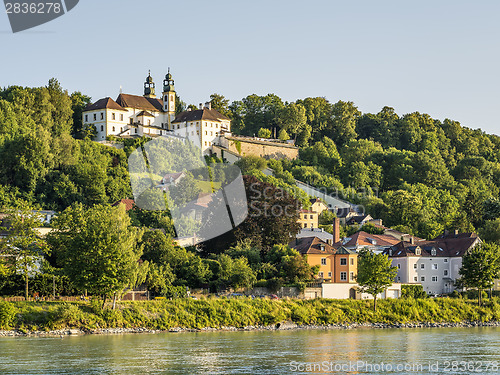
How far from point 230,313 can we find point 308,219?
3343cm

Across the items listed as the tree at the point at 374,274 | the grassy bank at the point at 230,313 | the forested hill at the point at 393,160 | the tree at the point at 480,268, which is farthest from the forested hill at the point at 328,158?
the tree at the point at 374,274

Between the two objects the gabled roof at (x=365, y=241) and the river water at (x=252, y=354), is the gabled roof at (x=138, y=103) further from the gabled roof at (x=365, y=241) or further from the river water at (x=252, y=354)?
the river water at (x=252, y=354)

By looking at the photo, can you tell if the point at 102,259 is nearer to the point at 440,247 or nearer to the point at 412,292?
the point at 412,292

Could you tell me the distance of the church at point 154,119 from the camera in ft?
302

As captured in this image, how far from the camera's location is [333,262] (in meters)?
59.6

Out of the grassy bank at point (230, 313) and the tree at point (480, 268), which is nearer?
the grassy bank at point (230, 313)

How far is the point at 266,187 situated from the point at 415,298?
583 inches

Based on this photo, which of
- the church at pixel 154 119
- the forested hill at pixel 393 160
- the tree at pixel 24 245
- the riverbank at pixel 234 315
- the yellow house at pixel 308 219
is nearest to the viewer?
the riverbank at pixel 234 315

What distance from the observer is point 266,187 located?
6294 cm

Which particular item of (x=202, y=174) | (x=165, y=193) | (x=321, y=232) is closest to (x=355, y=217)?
(x=321, y=232)

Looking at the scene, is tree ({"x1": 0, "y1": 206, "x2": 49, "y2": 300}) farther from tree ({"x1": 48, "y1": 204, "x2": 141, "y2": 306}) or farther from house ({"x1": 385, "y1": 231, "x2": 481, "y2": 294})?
house ({"x1": 385, "y1": 231, "x2": 481, "y2": 294})

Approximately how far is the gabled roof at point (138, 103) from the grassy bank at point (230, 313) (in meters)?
51.8

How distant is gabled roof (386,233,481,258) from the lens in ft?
214

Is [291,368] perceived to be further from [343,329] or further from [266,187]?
[266,187]
